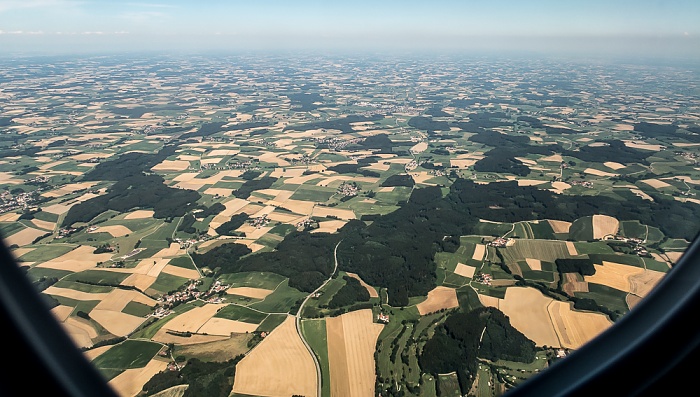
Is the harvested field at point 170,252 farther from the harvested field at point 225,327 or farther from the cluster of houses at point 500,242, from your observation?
the cluster of houses at point 500,242

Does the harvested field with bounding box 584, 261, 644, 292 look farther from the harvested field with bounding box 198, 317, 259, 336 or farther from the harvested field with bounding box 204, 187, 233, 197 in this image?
the harvested field with bounding box 204, 187, 233, 197

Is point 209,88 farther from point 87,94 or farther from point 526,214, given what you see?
point 526,214

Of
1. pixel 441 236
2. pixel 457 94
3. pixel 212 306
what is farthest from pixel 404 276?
pixel 457 94

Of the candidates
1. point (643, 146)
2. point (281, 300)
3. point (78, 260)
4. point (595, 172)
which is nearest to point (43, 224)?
point (78, 260)

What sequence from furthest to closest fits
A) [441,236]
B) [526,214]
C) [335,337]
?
[526,214]
[441,236]
[335,337]

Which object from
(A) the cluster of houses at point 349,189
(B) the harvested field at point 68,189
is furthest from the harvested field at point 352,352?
(B) the harvested field at point 68,189

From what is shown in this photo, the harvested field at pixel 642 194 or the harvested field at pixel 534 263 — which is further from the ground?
the harvested field at pixel 642 194
